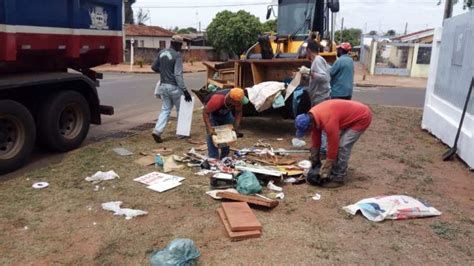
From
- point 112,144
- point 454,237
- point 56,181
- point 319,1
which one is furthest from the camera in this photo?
point 319,1

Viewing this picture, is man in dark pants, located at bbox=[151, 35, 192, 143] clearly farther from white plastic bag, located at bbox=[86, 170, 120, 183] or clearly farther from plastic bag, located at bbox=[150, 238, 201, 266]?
plastic bag, located at bbox=[150, 238, 201, 266]

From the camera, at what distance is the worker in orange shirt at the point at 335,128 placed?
185 inches

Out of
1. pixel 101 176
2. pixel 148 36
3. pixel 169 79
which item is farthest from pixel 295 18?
pixel 148 36

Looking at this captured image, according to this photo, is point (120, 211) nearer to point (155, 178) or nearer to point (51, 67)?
point (155, 178)

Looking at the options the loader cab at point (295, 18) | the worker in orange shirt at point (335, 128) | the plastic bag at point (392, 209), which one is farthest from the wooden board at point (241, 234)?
the loader cab at point (295, 18)

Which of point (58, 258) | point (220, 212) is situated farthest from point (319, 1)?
point (58, 258)

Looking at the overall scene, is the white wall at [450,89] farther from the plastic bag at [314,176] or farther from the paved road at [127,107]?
the paved road at [127,107]

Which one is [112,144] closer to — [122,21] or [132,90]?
[122,21]

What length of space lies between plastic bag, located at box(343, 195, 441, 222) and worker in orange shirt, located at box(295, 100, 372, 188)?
27.0 inches

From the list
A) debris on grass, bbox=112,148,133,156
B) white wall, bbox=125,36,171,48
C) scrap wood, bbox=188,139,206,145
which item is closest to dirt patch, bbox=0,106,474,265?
debris on grass, bbox=112,148,133,156

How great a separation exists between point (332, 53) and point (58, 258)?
6567 millimetres

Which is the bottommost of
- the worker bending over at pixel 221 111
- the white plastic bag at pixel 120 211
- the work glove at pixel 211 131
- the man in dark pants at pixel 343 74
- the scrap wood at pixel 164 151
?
the white plastic bag at pixel 120 211

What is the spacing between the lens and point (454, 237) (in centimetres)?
382

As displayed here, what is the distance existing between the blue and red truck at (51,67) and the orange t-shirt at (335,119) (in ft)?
12.0
